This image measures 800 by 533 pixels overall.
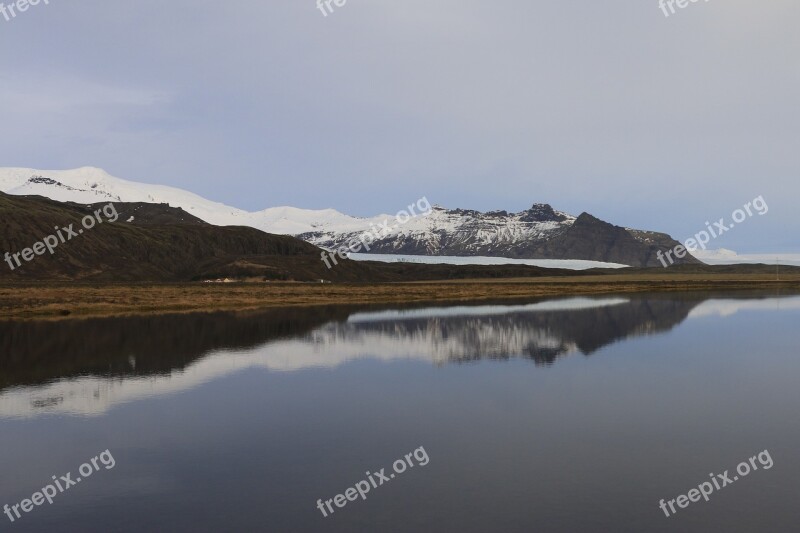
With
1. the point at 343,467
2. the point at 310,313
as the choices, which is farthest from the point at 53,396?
the point at 310,313

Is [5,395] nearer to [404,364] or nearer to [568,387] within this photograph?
[404,364]

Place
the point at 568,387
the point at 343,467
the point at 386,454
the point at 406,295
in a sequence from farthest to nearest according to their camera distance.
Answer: the point at 406,295, the point at 568,387, the point at 386,454, the point at 343,467

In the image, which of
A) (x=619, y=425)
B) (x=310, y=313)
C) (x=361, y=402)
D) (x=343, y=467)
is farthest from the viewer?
(x=310, y=313)

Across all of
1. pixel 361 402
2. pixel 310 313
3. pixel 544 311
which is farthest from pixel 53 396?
pixel 544 311

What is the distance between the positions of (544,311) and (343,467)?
75002 millimetres

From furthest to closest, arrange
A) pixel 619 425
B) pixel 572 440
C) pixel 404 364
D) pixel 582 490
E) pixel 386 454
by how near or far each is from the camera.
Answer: pixel 404 364 < pixel 619 425 < pixel 572 440 < pixel 386 454 < pixel 582 490

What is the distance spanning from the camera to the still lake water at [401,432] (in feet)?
55.3

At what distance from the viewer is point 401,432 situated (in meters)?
25.0

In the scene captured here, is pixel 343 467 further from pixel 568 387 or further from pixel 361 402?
pixel 568 387

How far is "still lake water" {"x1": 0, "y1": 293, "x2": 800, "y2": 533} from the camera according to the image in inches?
663

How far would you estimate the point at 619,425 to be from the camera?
25.7m

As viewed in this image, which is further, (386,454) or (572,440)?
(572,440)

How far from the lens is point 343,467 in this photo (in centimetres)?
2047

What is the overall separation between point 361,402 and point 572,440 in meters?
11.0
